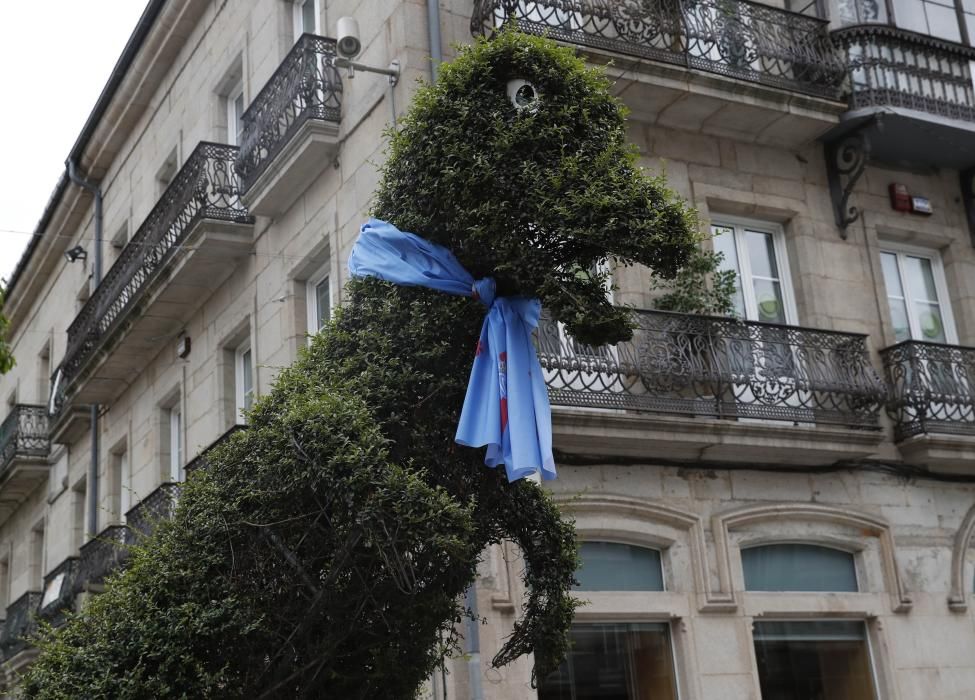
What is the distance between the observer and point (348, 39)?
1258 centimetres

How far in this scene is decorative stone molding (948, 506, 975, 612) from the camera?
43.4 feet

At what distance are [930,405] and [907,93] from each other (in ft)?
11.2

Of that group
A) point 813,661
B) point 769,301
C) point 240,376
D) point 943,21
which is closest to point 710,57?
point 769,301

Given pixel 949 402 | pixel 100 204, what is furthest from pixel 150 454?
pixel 949 402

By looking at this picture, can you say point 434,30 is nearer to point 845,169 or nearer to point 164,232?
point 845,169

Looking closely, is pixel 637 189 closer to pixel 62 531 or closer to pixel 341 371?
pixel 341 371

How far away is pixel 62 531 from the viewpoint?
74.1 feet

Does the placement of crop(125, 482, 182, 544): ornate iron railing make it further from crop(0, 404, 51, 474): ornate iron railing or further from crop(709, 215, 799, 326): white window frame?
crop(0, 404, 51, 474): ornate iron railing

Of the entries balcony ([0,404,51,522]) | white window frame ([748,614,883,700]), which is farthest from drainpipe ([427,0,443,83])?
balcony ([0,404,51,522])

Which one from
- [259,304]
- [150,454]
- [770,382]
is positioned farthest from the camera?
[150,454]

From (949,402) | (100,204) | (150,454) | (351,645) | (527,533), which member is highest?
(100,204)

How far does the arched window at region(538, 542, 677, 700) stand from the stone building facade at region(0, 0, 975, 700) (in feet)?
0.08

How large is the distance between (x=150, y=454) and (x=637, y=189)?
44.4ft

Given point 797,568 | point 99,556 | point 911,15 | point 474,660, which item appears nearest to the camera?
point 474,660
